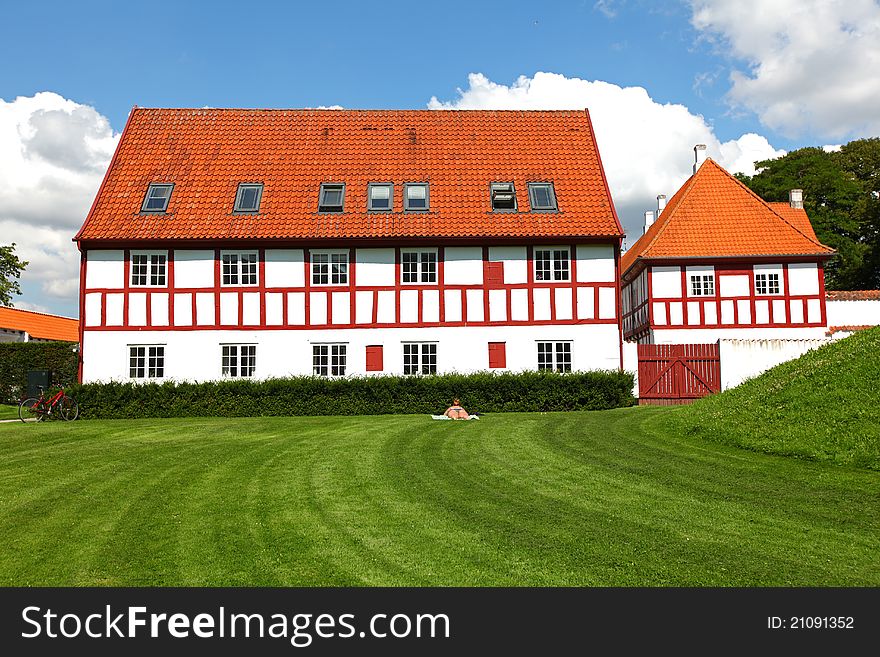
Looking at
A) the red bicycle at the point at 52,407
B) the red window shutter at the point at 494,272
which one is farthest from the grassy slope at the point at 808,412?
the red bicycle at the point at 52,407

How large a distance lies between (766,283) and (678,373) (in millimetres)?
11148

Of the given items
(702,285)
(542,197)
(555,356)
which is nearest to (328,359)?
(555,356)

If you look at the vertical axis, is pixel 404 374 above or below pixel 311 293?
below

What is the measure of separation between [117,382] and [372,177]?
11538mm

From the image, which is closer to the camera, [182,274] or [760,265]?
[182,274]

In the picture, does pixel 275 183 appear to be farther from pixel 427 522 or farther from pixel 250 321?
pixel 427 522

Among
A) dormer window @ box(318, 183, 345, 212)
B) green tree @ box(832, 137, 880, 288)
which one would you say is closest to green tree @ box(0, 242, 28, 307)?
dormer window @ box(318, 183, 345, 212)

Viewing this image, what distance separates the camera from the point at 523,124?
3011 centimetres

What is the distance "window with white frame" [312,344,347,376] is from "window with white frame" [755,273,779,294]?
19393mm

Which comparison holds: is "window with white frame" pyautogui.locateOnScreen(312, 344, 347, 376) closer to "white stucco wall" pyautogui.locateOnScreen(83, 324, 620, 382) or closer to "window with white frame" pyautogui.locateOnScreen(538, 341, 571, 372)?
"white stucco wall" pyautogui.locateOnScreen(83, 324, 620, 382)

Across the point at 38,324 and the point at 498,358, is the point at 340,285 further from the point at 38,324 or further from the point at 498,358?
the point at 38,324

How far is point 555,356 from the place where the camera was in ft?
84.0
